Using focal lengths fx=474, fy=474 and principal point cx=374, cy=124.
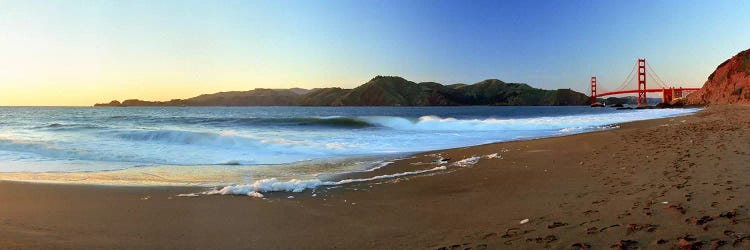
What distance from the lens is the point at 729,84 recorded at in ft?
216

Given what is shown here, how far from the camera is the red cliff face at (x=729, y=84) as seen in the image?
61.1m

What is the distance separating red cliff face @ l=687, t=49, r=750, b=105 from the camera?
200 feet

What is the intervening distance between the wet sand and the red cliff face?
6610 centimetres

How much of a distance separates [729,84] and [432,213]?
78224 mm

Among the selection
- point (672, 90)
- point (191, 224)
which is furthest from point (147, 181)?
point (672, 90)

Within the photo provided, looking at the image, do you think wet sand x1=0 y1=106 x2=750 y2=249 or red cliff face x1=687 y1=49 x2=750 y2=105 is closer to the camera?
wet sand x1=0 y1=106 x2=750 y2=249

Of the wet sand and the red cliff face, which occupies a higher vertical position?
the red cliff face

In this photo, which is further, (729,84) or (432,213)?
(729,84)

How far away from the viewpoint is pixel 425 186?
654 cm

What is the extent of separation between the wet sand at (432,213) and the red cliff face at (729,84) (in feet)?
217

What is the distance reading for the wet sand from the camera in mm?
3625

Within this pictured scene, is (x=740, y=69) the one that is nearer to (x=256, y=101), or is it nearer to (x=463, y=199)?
(x=463, y=199)

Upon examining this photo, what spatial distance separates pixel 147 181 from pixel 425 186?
4452 mm

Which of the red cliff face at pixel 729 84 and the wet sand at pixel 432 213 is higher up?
the red cliff face at pixel 729 84
